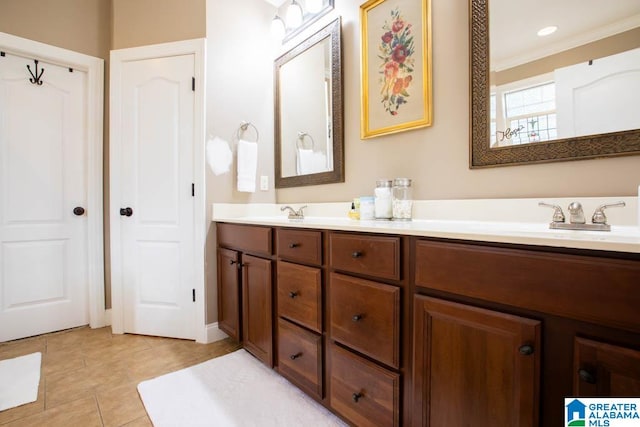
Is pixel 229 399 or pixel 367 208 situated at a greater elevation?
pixel 367 208

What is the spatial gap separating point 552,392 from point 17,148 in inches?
129

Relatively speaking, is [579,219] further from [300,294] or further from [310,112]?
[310,112]

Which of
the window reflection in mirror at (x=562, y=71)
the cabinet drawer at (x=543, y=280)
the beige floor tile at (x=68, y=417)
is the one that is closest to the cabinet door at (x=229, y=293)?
the beige floor tile at (x=68, y=417)

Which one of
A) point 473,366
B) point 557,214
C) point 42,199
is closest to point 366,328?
point 473,366

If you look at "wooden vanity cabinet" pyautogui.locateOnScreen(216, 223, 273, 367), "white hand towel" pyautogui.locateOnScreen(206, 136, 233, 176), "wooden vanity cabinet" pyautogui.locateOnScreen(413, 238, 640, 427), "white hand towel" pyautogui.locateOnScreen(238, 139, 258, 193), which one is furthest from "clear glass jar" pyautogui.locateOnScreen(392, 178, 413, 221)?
"white hand towel" pyautogui.locateOnScreen(206, 136, 233, 176)

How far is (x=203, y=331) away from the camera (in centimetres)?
211

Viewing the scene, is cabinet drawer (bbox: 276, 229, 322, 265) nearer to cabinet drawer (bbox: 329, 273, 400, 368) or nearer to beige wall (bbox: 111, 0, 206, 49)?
cabinet drawer (bbox: 329, 273, 400, 368)

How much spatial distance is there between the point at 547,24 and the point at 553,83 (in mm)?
234

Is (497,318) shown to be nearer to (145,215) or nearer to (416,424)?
(416,424)

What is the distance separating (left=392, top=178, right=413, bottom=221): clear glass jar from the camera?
1.48 m

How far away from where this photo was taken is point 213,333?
2.14m

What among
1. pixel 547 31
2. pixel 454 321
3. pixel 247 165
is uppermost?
pixel 547 31

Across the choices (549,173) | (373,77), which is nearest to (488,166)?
(549,173)

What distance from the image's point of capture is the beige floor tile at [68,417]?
1300 mm
